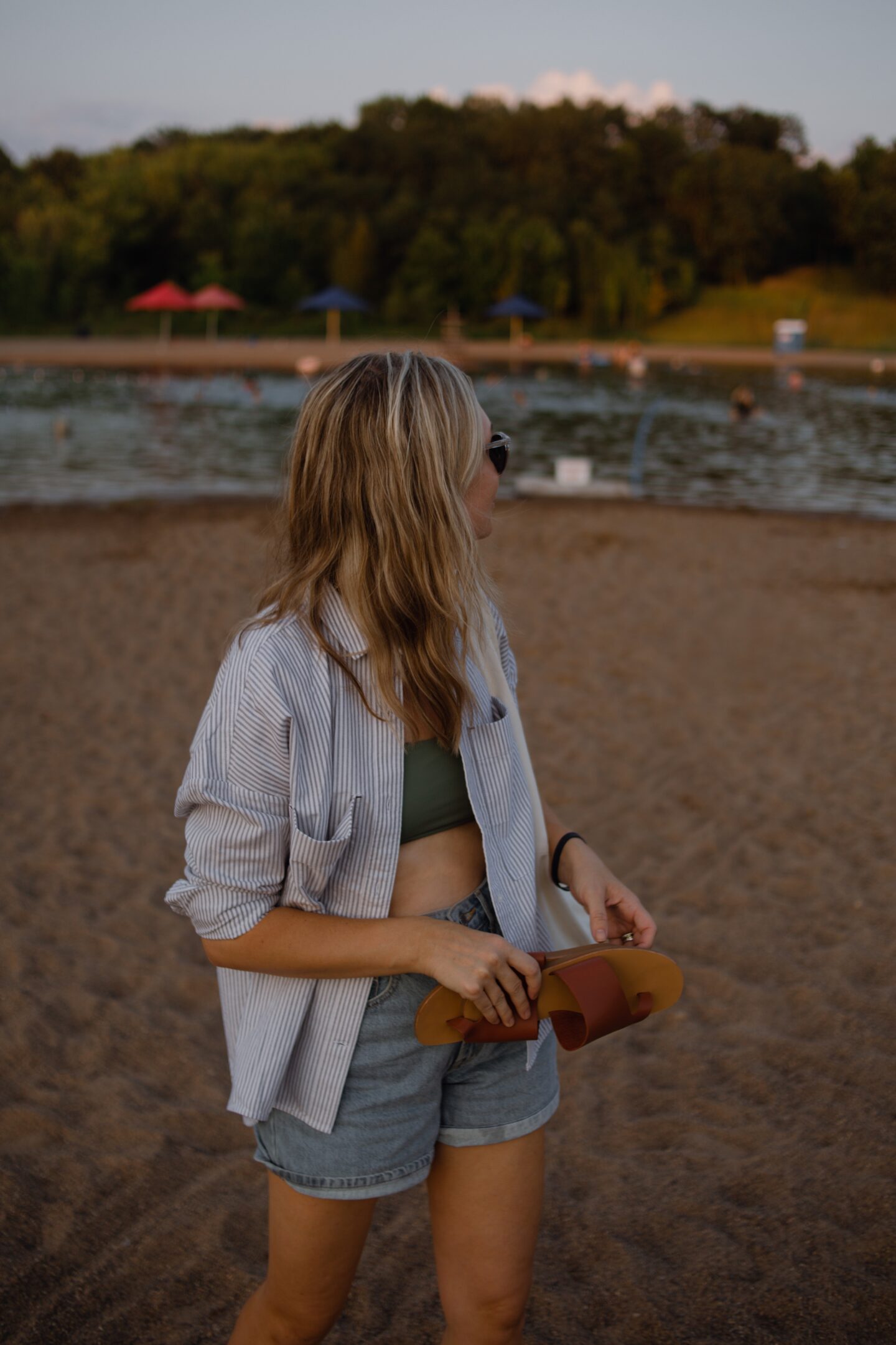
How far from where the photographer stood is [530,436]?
75.5ft

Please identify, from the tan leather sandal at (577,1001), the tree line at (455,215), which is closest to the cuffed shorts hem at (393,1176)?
the tan leather sandal at (577,1001)

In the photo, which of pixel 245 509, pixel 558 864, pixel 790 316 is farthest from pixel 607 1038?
pixel 790 316

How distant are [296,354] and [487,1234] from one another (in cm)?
4984

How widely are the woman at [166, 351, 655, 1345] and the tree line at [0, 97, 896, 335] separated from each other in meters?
64.3

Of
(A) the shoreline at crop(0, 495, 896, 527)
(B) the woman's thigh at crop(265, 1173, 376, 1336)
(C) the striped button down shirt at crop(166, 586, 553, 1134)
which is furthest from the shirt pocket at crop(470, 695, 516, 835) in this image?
(A) the shoreline at crop(0, 495, 896, 527)

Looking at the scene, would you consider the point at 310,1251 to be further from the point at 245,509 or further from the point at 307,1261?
the point at 245,509

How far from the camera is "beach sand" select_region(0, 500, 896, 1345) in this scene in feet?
8.39

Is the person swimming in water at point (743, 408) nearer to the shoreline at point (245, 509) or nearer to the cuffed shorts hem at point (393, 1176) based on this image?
the shoreline at point (245, 509)

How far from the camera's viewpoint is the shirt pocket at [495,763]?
1.71 meters

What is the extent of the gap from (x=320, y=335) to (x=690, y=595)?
57161 mm

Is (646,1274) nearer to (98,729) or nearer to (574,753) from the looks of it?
(574,753)

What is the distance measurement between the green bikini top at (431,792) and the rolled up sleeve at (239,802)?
7.9 inches

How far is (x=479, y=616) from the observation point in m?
1.75

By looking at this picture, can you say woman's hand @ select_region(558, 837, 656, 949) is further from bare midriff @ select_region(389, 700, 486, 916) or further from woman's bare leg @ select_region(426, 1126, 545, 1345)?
woman's bare leg @ select_region(426, 1126, 545, 1345)
